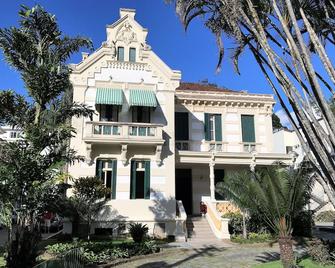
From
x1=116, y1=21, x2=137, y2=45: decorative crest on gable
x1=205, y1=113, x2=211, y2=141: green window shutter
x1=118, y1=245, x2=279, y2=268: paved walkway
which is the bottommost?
x1=118, y1=245, x2=279, y2=268: paved walkway

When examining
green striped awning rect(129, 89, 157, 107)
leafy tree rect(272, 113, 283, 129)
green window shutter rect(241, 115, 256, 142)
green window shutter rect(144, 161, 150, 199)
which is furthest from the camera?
leafy tree rect(272, 113, 283, 129)

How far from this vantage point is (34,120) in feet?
37.4

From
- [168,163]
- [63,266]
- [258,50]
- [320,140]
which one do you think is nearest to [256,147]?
[168,163]

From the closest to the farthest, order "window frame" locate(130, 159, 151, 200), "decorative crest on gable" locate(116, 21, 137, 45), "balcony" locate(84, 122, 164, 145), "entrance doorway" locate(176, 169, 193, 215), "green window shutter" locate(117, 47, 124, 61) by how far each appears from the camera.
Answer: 1. "balcony" locate(84, 122, 164, 145)
2. "window frame" locate(130, 159, 151, 200)
3. "green window shutter" locate(117, 47, 124, 61)
4. "decorative crest on gable" locate(116, 21, 137, 45)
5. "entrance doorway" locate(176, 169, 193, 215)

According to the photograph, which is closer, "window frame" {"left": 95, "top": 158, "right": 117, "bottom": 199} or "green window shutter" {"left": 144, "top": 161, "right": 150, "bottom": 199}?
"window frame" {"left": 95, "top": 158, "right": 117, "bottom": 199}

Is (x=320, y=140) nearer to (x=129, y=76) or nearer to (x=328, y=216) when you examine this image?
(x=328, y=216)

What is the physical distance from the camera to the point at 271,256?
15578 mm

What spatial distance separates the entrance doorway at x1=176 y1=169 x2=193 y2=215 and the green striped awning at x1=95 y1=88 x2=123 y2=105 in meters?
6.68

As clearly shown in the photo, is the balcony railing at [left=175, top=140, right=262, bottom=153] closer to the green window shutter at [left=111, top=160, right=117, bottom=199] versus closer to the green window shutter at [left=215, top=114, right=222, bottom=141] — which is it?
the green window shutter at [left=215, top=114, right=222, bottom=141]

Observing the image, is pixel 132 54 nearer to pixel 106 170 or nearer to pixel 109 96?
pixel 109 96

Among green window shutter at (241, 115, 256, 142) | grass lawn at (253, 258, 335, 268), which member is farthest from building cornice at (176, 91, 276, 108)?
grass lawn at (253, 258, 335, 268)

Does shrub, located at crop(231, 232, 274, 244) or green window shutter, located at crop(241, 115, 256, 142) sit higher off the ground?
green window shutter, located at crop(241, 115, 256, 142)

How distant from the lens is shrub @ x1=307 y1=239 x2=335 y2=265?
1281 centimetres

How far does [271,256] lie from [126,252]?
6.15 meters
